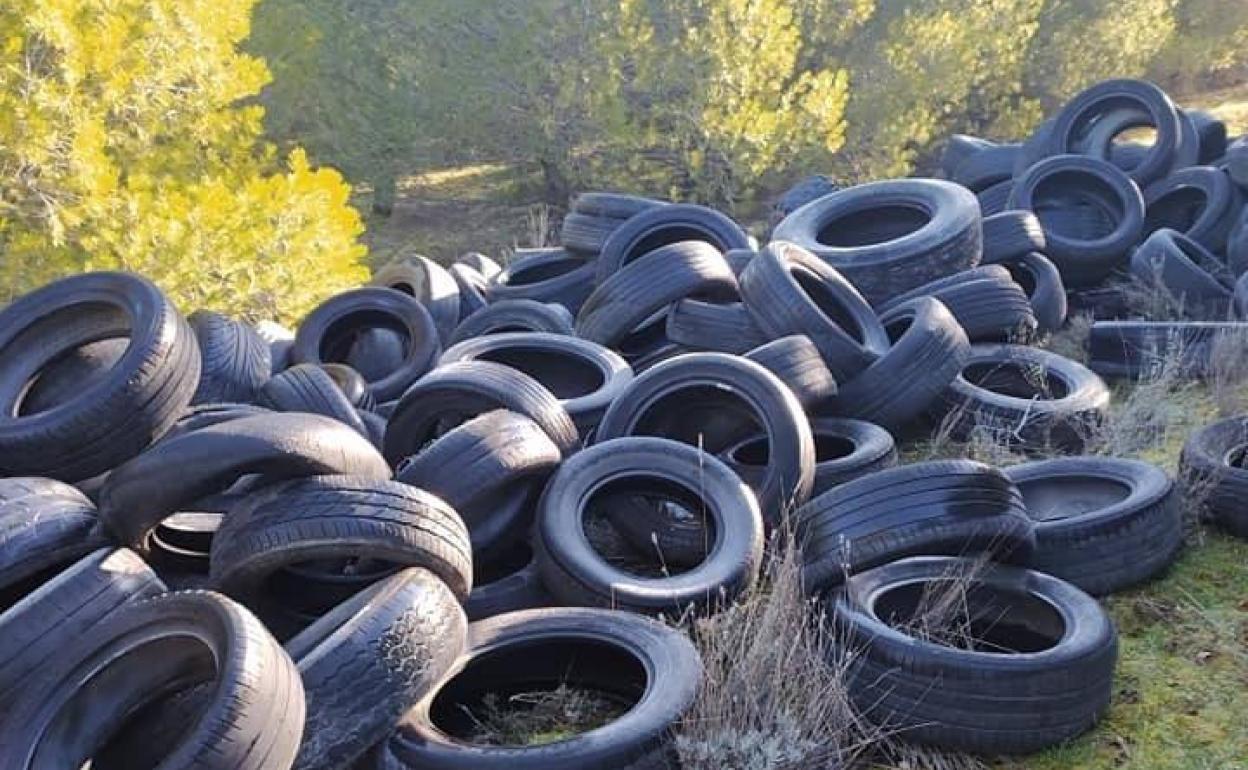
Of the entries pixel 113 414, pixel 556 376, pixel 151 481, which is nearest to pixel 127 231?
pixel 556 376

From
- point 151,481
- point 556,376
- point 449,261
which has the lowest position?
point 449,261

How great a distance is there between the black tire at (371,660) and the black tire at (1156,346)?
553cm

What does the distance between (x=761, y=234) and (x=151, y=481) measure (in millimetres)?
11947

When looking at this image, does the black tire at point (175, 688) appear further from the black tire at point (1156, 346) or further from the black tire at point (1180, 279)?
the black tire at point (1180, 279)

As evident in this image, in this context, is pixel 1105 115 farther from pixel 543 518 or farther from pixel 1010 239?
pixel 543 518

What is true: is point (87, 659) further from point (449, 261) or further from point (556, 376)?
point (449, 261)

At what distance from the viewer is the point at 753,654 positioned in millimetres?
4082

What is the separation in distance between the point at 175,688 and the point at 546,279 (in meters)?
6.78

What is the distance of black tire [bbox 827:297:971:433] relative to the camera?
6.60 meters

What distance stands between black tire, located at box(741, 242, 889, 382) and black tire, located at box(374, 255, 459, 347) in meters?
2.72

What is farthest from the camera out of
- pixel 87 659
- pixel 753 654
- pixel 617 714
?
pixel 617 714

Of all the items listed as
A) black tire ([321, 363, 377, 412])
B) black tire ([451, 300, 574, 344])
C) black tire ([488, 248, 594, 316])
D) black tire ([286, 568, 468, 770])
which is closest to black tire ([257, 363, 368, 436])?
black tire ([321, 363, 377, 412])

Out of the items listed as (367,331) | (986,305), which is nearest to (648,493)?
(986,305)

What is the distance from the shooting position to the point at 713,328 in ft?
23.9
